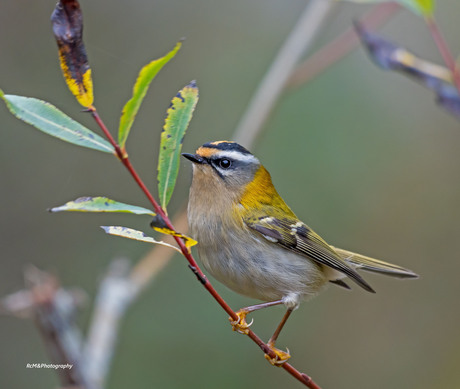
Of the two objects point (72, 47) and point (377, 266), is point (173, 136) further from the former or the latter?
point (377, 266)

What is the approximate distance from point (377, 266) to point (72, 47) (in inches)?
78.0

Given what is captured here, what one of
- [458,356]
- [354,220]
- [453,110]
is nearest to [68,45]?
[453,110]

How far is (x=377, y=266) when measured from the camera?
277 cm

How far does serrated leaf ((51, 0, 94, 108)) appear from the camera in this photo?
1.20m

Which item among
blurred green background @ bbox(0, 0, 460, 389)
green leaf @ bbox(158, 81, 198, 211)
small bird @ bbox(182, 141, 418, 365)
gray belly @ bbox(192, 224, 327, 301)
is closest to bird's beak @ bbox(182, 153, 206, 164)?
small bird @ bbox(182, 141, 418, 365)

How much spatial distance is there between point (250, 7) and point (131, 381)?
3447 mm

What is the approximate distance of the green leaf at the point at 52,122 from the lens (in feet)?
4.04

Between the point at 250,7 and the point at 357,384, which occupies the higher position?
the point at 250,7

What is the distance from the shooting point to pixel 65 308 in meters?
2.49

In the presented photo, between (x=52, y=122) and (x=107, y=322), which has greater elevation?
(x=52, y=122)

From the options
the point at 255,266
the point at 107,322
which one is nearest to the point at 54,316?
the point at 107,322

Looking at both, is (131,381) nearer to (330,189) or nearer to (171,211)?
(171,211)

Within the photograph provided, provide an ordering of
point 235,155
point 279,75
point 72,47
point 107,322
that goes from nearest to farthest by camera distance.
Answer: point 72,47 < point 235,155 < point 107,322 < point 279,75

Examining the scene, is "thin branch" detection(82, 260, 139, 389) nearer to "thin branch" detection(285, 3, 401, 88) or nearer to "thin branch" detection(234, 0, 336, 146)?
"thin branch" detection(234, 0, 336, 146)
